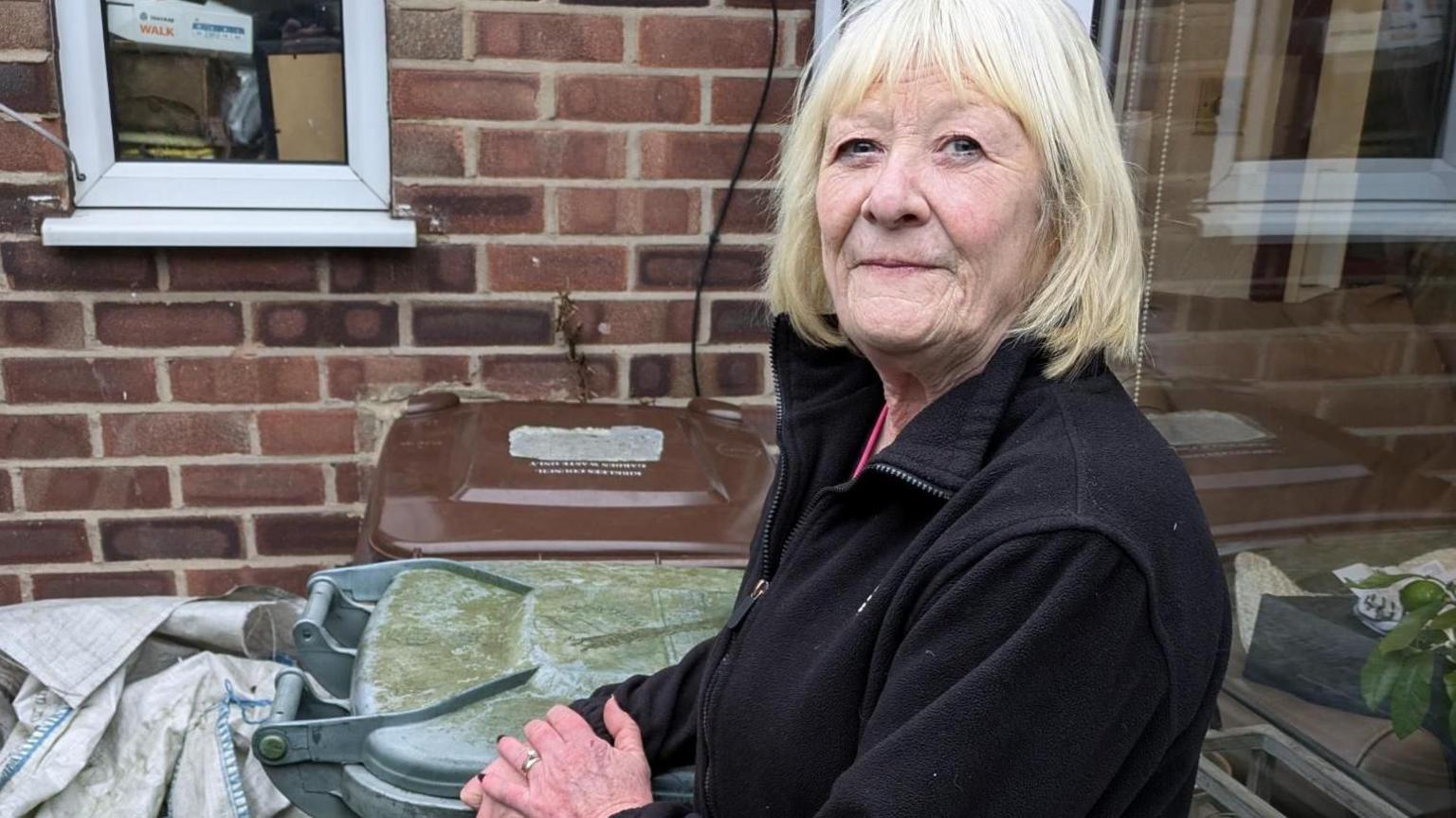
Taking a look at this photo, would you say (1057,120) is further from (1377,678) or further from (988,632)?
(1377,678)

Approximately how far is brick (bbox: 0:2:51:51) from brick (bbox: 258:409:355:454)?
2.86 ft

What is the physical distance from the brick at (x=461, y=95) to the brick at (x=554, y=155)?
2.0 inches

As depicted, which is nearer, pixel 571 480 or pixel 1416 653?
pixel 1416 653

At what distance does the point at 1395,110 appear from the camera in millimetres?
1959

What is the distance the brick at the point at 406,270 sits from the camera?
8.79ft

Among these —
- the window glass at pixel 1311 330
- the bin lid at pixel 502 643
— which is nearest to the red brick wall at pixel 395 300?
the window glass at pixel 1311 330

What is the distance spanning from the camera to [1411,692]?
6.05 ft

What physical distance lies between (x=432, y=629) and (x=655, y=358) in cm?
125

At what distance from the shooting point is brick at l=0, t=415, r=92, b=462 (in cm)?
266

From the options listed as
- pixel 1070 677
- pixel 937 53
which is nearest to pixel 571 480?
pixel 937 53

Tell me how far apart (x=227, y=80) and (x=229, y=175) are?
8.3 inches

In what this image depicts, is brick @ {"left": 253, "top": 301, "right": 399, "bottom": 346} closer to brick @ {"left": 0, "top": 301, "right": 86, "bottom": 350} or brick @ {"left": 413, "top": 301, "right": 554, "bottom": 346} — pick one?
brick @ {"left": 413, "top": 301, "right": 554, "bottom": 346}

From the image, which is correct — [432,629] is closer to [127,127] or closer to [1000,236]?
[1000,236]

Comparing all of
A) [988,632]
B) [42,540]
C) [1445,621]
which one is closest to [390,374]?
[42,540]
